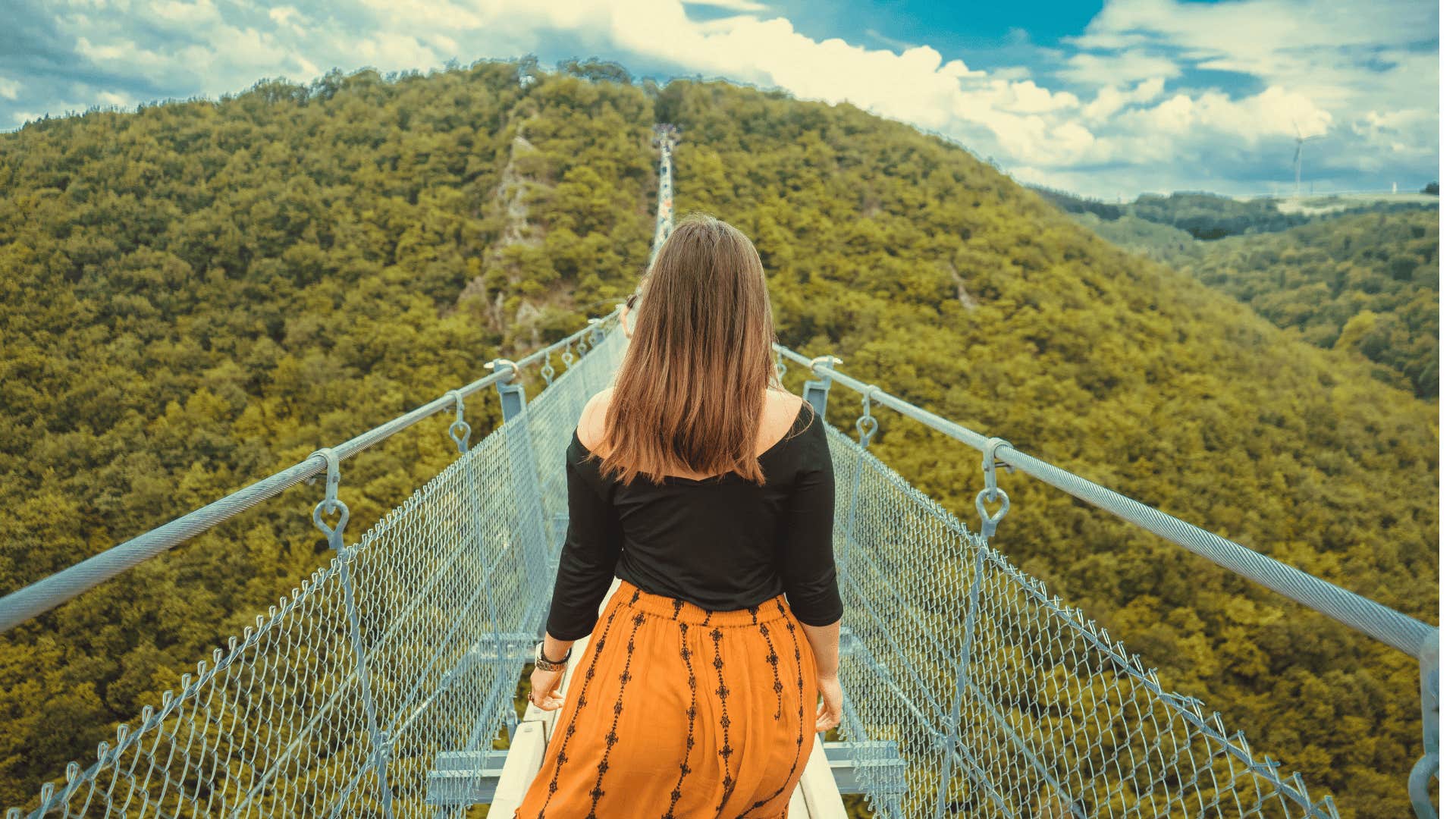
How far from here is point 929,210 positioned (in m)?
41.6

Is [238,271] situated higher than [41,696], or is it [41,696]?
[238,271]

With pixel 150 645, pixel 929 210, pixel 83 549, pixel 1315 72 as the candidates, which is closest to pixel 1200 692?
pixel 150 645

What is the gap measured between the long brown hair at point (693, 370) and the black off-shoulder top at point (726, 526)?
31mm

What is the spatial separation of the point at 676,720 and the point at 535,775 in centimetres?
119

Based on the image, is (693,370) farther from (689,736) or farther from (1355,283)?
(1355,283)

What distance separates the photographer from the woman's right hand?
124cm

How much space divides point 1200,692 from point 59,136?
53.2 metres

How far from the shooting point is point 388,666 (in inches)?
68.4

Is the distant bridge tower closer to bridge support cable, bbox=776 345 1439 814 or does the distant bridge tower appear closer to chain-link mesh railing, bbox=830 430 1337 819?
chain-link mesh railing, bbox=830 430 1337 819

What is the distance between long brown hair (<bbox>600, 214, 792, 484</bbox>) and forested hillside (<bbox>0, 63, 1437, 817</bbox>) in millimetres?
11558

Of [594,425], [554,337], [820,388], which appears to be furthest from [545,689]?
[554,337]

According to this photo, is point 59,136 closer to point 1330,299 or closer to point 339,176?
point 339,176

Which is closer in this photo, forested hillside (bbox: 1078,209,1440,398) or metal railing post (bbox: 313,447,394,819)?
metal railing post (bbox: 313,447,394,819)

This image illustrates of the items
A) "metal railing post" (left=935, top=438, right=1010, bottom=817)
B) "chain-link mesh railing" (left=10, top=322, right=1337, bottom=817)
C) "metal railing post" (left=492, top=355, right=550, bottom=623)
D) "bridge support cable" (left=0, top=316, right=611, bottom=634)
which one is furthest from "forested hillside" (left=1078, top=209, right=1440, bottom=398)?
"bridge support cable" (left=0, top=316, right=611, bottom=634)
